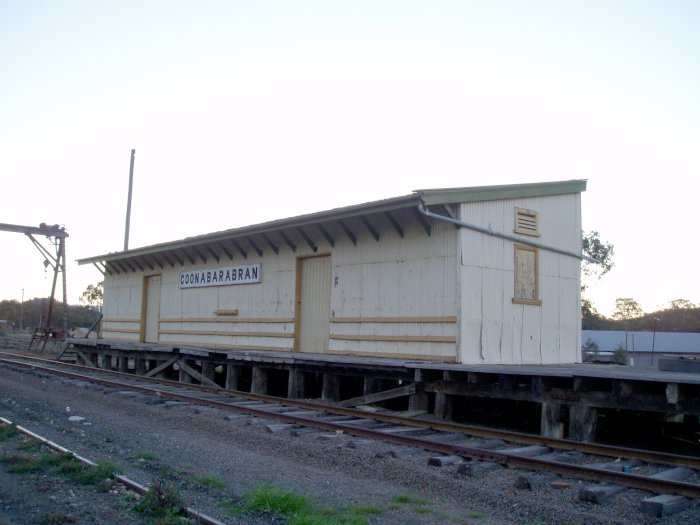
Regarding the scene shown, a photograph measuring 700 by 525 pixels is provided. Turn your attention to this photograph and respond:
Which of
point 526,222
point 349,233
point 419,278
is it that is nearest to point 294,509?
point 419,278

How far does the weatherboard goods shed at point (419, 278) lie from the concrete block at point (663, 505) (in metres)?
6.20

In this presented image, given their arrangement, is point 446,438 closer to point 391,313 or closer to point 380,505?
point 380,505

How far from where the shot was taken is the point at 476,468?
7223 millimetres

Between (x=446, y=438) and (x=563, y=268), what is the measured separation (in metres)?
6.93

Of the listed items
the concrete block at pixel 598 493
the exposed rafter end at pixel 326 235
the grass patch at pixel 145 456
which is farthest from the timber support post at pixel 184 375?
the concrete block at pixel 598 493

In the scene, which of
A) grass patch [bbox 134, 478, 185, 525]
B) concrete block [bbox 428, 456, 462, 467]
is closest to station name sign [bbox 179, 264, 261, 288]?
concrete block [bbox 428, 456, 462, 467]

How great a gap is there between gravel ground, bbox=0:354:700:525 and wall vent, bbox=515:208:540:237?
6.65 meters

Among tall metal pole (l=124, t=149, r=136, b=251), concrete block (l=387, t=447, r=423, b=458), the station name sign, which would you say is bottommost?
concrete block (l=387, t=447, r=423, b=458)

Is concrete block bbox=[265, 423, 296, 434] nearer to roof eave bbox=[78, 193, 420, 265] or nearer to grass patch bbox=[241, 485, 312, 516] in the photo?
grass patch bbox=[241, 485, 312, 516]

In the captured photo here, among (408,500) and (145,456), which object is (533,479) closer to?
(408,500)

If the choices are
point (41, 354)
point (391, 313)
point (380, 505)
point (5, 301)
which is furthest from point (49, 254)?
point (5, 301)

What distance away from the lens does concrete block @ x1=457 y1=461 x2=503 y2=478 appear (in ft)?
23.2

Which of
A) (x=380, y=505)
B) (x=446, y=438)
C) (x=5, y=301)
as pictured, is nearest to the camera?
(x=380, y=505)

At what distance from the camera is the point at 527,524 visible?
5445mm
